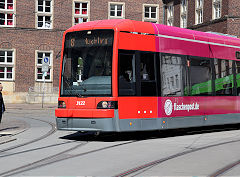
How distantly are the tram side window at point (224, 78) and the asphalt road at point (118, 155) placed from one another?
1.62 meters

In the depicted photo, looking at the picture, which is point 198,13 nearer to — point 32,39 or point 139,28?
point 32,39

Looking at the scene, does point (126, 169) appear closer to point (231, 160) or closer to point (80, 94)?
point (231, 160)

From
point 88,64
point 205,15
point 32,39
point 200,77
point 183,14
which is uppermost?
point 183,14

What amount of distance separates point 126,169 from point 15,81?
31671 mm

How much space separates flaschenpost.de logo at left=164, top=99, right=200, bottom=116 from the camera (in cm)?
1364

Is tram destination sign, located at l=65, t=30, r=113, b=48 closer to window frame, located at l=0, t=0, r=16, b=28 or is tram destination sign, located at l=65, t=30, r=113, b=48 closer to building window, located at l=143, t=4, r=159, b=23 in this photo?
window frame, located at l=0, t=0, r=16, b=28

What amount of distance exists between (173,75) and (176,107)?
0.90 metres

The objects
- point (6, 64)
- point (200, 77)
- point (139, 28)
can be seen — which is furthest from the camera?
point (6, 64)

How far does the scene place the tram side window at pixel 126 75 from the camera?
490 inches

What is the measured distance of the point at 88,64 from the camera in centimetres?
1260

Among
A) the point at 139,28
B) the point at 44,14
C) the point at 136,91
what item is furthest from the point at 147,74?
the point at 44,14

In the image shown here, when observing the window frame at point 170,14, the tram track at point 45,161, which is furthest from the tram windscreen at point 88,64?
the window frame at point 170,14

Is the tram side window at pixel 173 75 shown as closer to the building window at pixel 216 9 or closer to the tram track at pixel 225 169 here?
the tram track at pixel 225 169

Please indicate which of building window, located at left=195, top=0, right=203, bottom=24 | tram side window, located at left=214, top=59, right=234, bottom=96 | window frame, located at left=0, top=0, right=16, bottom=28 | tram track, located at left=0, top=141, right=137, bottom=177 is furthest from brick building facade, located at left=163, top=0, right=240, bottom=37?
tram track, located at left=0, top=141, right=137, bottom=177
